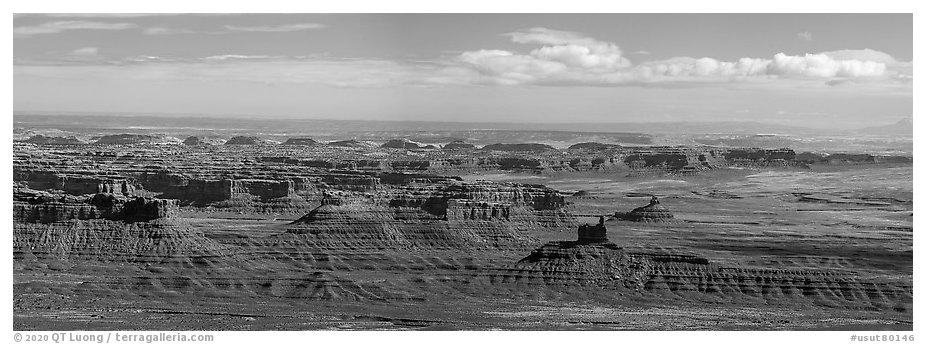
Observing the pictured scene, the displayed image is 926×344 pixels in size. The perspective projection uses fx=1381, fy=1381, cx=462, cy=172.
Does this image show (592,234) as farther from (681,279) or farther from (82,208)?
(82,208)

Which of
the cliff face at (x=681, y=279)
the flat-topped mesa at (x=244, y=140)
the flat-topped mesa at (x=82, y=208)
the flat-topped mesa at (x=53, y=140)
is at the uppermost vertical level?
the flat-topped mesa at (x=244, y=140)

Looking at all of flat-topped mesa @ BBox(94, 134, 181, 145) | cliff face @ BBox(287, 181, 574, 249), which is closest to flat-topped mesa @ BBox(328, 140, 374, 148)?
cliff face @ BBox(287, 181, 574, 249)

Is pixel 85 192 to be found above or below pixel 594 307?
above

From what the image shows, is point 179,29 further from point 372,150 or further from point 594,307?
point 594,307

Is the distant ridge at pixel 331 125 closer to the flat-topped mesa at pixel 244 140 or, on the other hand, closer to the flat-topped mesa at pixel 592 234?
the flat-topped mesa at pixel 244 140

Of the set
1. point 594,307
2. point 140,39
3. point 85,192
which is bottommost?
point 594,307

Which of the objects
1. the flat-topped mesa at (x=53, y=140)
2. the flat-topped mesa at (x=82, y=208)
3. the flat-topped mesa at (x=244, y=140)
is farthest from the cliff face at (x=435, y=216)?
the flat-topped mesa at (x=53, y=140)

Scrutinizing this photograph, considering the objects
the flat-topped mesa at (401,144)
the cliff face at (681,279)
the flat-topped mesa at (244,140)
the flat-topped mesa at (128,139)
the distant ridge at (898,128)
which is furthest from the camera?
the flat-topped mesa at (128,139)

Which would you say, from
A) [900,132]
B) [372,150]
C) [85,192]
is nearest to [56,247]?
[85,192]
